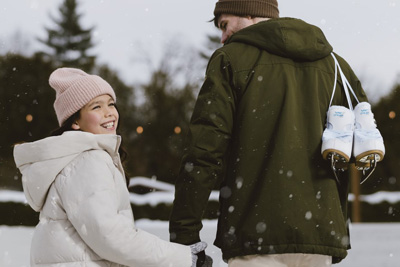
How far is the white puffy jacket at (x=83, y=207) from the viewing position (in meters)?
2.51

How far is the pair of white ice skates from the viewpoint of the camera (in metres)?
2.91

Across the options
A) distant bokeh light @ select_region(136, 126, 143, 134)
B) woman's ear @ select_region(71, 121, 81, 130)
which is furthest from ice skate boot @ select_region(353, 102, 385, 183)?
distant bokeh light @ select_region(136, 126, 143, 134)

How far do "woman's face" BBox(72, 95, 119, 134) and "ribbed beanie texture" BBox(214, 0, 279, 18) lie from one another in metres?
0.79

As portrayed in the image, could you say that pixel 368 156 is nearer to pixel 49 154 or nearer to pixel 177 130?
pixel 49 154

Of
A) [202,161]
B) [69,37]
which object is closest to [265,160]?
[202,161]

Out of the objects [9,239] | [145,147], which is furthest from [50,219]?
[145,147]

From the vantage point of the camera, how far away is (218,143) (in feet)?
9.62

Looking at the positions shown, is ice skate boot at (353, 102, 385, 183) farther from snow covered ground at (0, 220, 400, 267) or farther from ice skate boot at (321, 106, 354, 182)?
snow covered ground at (0, 220, 400, 267)

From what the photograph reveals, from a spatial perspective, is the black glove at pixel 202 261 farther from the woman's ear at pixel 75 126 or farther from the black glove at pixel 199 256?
the woman's ear at pixel 75 126

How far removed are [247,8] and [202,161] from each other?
90 centimetres

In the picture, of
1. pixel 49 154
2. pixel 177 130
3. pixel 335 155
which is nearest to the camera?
pixel 49 154

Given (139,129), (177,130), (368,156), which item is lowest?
(139,129)

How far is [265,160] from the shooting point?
115 inches

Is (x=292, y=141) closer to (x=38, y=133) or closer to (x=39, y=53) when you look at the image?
(x=38, y=133)
